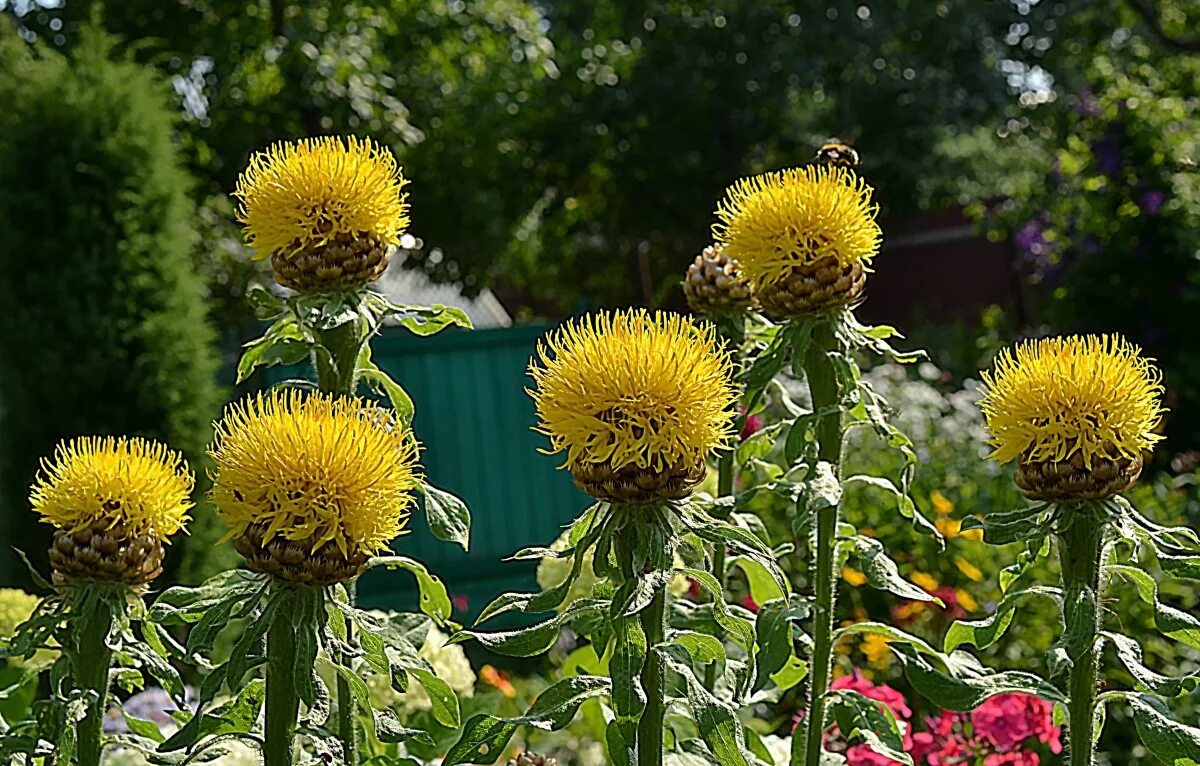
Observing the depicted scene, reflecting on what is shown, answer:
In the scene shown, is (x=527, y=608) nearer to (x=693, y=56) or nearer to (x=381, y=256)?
(x=381, y=256)

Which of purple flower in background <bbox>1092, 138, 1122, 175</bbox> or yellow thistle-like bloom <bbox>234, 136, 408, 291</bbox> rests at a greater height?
purple flower in background <bbox>1092, 138, 1122, 175</bbox>

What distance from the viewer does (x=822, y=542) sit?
1688 millimetres

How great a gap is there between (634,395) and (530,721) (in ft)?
1.10

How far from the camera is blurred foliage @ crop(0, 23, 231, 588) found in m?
4.84

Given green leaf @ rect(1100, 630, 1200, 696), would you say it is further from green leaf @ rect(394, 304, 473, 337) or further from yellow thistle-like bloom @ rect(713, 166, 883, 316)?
green leaf @ rect(394, 304, 473, 337)

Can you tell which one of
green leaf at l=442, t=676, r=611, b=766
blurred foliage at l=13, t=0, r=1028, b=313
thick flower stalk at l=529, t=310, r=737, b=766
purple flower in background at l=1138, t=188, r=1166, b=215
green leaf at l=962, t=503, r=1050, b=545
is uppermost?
blurred foliage at l=13, t=0, r=1028, b=313

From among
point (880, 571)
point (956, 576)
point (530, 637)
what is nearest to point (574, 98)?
point (956, 576)

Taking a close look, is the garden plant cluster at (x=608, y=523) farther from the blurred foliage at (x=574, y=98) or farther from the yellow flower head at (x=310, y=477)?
the blurred foliage at (x=574, y=98)

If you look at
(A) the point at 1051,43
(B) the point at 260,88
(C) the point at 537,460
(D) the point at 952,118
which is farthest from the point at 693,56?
(C) the point at 537,460

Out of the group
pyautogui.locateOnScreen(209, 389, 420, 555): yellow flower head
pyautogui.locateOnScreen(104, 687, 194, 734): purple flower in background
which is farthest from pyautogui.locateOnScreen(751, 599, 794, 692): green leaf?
pyautogui.locateOnScreen(104, 687, 194, 734): purple flower in background

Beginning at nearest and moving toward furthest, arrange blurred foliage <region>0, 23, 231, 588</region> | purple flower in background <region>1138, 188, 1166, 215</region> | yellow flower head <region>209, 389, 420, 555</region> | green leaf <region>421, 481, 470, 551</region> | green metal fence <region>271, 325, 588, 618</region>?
yellow flower head <region>209, 389, 420, 555</region>
green leaf <region>421, 481, 470, 551</region>
blurred foliage <region>0, 23, 231, 588</region>
purple flower in background <region>1138, 188, 1166, 215</region>
green metal fence <region>271, 325, 588, 618</region>

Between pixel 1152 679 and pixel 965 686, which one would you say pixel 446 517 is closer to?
pixel 965 686

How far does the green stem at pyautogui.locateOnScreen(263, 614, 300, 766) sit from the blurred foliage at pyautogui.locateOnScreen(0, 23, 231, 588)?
3738 millimetres

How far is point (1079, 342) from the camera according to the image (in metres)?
1.40
